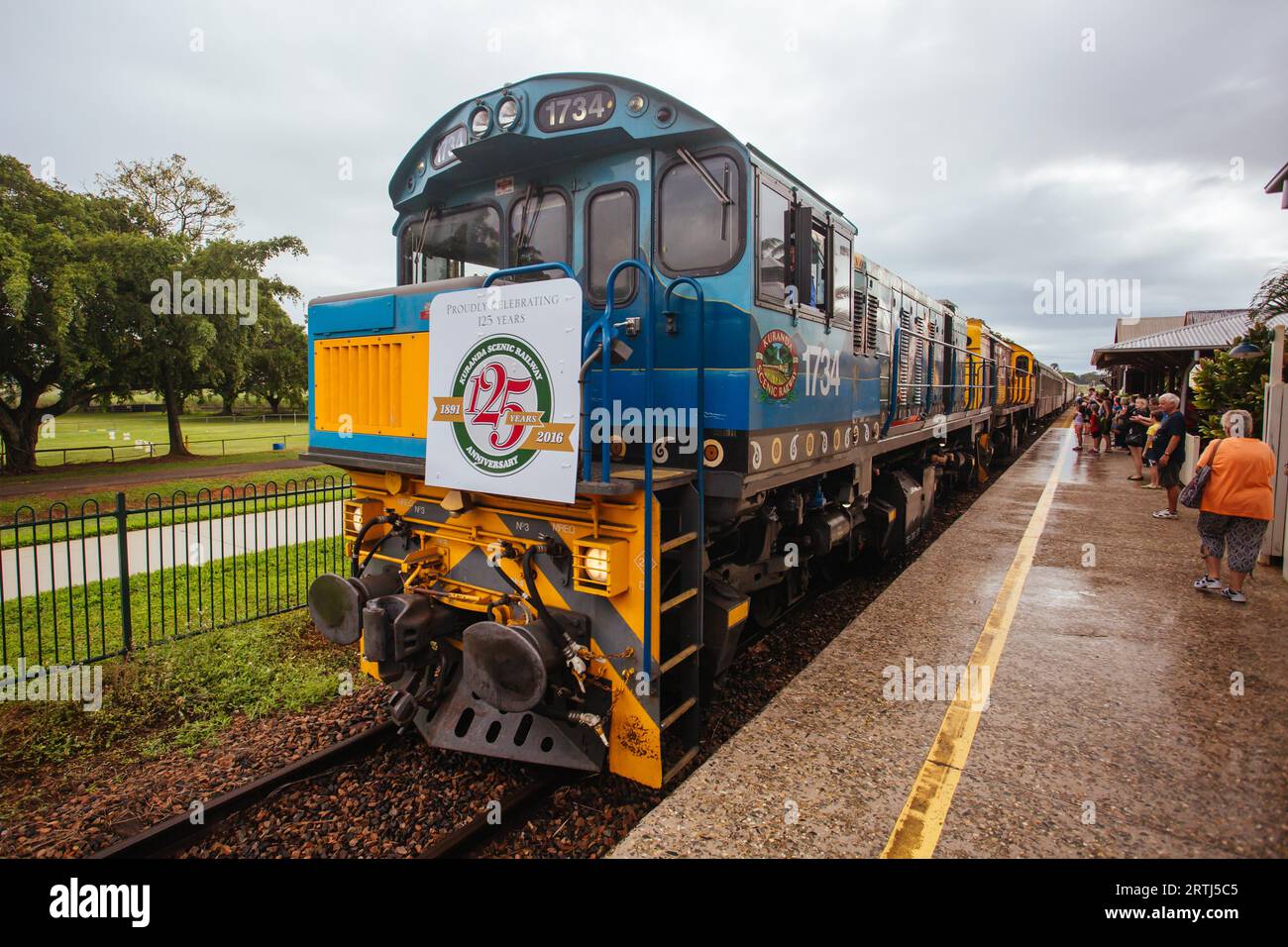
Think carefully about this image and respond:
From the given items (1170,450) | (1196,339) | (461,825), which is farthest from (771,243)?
(1196,339)

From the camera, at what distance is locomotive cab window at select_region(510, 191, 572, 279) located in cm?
460

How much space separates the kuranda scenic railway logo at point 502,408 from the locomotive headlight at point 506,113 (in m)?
1.67

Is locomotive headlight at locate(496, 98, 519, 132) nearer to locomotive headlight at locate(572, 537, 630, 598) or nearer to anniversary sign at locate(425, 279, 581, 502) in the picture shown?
anniversary sign at locate(425, 279, 581, 502)

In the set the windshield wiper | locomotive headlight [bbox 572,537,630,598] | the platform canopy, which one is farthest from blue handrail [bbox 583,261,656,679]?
the platform canopy

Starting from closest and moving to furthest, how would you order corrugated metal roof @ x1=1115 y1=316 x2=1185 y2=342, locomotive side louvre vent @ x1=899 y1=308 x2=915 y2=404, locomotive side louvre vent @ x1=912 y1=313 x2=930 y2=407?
locomotive side louvre vent @ x1=899 y1=308 x2=915 y2=404 < locomotive side louvre vent @ x1=912 y1=313 x2=930 y2=407 < corrugated metal roof @ x1=1115 y1=316 x2=1185 y2=342

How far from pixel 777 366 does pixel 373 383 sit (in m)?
2.49

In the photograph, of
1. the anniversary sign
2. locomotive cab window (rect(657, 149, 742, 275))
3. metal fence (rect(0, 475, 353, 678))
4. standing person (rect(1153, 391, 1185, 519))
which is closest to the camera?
the anniversary sign

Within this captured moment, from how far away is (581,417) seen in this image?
3.29 m

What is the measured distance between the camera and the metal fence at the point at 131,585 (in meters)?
5.92

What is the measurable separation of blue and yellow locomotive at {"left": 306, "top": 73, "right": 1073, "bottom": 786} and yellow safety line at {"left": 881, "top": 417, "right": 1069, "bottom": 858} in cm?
120

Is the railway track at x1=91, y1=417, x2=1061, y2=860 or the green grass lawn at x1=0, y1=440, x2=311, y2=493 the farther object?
the green grass lawn at x1=0, y1=440, x2=311, y2=493

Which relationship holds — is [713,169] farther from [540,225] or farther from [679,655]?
[679,655]
